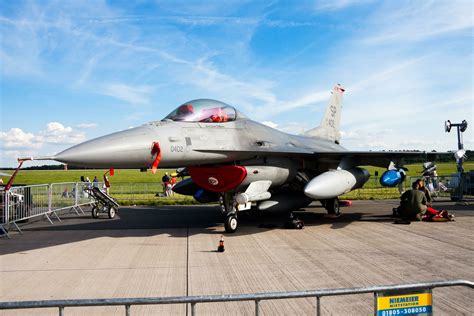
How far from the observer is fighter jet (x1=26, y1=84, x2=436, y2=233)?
7378 millimetres

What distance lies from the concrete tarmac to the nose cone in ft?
5.59

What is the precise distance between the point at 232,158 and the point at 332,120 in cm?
884

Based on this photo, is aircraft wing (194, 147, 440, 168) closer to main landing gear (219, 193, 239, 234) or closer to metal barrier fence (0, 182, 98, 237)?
main landing gear (219, 193, 239, 234)

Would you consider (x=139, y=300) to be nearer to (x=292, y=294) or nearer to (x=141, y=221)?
(x=292, y=294)

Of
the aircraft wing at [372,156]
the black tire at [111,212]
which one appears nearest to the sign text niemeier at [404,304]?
the aircraft wing at [372,156]

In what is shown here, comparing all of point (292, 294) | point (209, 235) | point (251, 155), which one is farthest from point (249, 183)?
point (292, 294)

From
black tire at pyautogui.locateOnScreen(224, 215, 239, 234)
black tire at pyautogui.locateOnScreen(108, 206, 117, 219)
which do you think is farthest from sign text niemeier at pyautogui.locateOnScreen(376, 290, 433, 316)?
black tire at pyautogui.locateOnScreen(108, 206, 117, 219)

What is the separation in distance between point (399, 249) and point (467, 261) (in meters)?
1.27

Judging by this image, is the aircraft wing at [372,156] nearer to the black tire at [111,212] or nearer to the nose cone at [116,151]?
the nose cone at [116,151]

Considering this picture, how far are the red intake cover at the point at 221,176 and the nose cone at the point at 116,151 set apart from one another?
6.84ft

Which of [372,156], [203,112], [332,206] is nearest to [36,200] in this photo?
[203,112]

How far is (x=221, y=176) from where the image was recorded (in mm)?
9570

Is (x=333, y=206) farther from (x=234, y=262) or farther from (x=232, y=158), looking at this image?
(x=234, y=262)

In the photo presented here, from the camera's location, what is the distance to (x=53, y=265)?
668 centimetres
